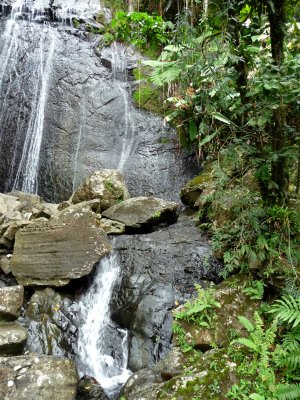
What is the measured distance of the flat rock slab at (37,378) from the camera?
3625mm

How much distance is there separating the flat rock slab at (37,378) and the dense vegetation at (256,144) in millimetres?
1356

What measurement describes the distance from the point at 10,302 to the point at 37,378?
1492mm

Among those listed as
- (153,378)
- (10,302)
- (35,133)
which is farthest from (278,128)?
(35,133)

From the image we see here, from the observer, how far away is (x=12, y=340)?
14.2ft

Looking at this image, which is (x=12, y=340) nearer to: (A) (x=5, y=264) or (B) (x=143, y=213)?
(A) (x=5, y=264)

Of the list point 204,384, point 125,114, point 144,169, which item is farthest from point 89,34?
point 204,384

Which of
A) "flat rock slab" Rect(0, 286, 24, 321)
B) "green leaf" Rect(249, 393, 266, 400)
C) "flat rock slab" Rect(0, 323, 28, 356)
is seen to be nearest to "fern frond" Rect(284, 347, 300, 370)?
"green leaf" Rect(249, 393, 266, 400)

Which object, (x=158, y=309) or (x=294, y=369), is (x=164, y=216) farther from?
(x=294, y=369)

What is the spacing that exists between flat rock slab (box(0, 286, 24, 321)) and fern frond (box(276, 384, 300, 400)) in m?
3.58

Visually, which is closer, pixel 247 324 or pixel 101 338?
pixel 247 324

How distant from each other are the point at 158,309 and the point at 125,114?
25.6 feet

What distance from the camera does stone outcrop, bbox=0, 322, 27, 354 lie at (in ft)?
14.0

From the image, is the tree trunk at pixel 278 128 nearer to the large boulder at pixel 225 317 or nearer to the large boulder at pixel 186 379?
the large boulder at pixel 225 317

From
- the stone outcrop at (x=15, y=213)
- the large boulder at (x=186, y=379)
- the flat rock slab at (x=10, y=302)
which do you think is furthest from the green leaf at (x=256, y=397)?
the stone outcrop at (x=15, y=213)
